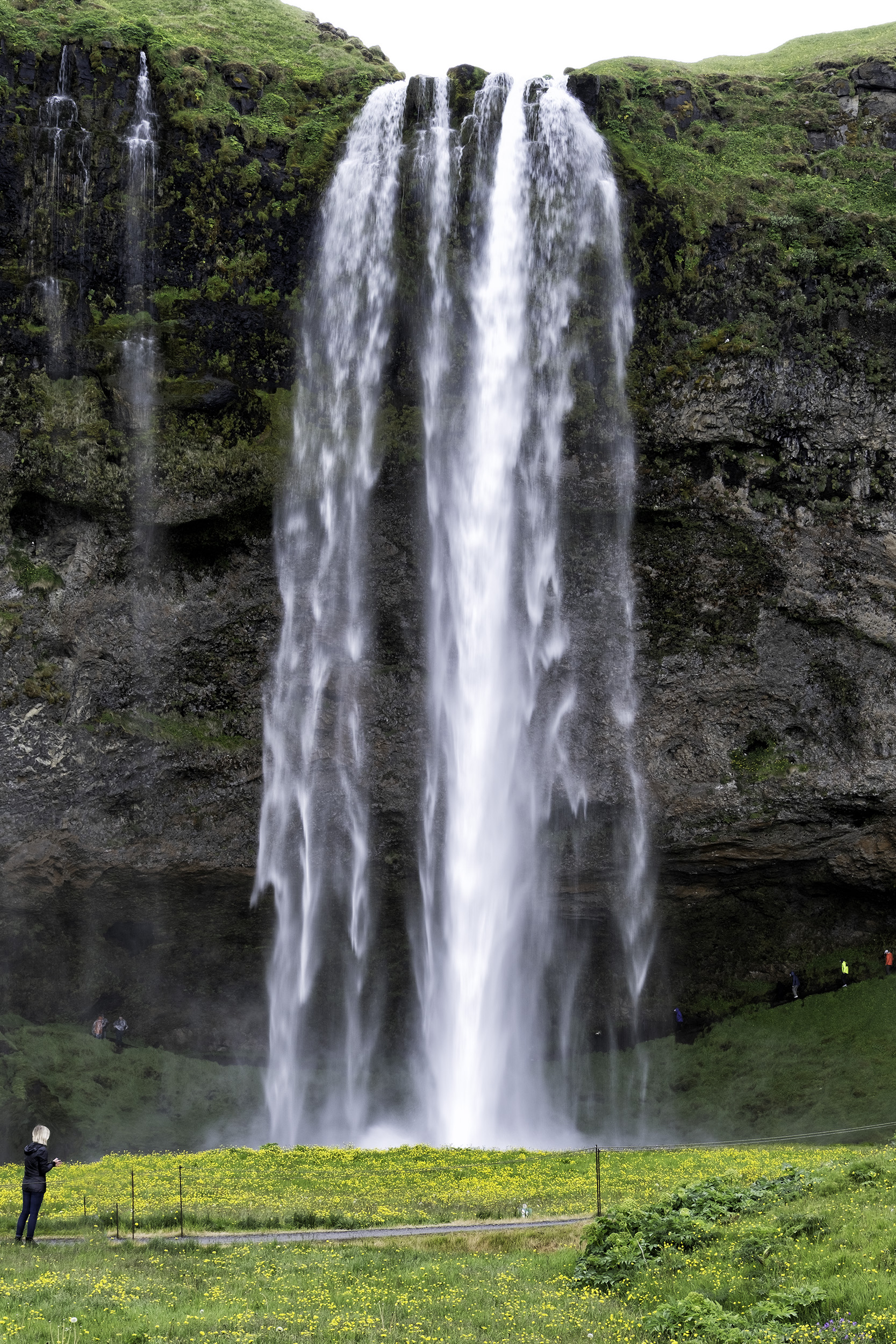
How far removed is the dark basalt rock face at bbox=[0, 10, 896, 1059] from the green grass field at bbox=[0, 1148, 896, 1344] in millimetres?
20200

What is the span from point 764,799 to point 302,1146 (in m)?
18.2

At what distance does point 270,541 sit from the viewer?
35.8 metres

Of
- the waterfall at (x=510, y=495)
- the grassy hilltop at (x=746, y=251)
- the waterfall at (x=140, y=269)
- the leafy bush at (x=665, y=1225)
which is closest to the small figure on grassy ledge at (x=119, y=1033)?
the waterfall at (x=510, y=495)

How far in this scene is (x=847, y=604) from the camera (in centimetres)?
3469

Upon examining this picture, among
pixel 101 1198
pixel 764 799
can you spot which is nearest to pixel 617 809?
pixel 764 799

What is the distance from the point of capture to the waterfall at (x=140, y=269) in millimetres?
34688

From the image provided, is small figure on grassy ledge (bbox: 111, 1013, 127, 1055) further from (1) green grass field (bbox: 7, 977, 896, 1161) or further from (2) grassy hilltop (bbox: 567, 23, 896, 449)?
(2) grassy hilltop (bbox: 567, 23, 896, 449)

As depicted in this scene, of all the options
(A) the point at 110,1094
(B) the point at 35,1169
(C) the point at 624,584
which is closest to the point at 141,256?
(C) the point at 624,584

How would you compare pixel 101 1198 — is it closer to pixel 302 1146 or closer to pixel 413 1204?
pixel 413 1204

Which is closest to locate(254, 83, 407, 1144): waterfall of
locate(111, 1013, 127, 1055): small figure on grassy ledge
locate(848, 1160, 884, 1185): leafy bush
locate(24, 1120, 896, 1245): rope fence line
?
locate(111, 1013, 127, 1055): small figure on grassy ledge

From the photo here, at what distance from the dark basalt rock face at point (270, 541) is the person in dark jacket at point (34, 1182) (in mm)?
20352

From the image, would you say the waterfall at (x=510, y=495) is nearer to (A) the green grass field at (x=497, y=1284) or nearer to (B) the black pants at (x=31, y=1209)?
(A) the green grass field at (x=497, y=1284)

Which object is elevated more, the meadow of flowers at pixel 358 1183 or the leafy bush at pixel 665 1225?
the leafy bush at pixel 665 1225

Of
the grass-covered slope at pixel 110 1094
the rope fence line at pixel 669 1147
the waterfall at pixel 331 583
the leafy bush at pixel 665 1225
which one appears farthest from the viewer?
the waterfall at pixel 331 583
